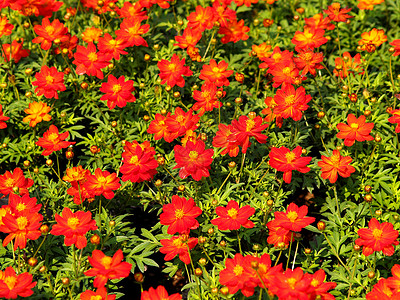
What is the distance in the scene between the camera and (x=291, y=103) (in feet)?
10.5

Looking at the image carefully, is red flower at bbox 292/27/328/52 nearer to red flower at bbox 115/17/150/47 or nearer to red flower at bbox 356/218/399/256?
red flower at bbox 115/17/150/47

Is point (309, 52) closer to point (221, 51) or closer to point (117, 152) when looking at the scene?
point (221, 51)

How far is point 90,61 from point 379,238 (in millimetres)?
2184

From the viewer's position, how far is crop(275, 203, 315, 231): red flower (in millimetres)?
2723

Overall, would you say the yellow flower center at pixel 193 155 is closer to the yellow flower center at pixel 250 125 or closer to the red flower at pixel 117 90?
the yellow flower center at pixel 250 125

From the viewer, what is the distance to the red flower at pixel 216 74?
3555 mm

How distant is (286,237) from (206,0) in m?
2.71

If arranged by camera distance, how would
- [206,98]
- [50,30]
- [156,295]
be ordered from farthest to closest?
[50,30]
[206,98]
[156,295]

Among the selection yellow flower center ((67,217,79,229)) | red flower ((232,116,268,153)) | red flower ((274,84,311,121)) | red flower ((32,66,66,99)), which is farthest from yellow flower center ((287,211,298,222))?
red flower ((32,66,66,99))

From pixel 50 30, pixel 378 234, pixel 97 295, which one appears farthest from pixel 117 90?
pixel 378 234

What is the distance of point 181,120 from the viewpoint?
323 centimetres

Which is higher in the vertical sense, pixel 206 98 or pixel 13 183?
pixel 206 98

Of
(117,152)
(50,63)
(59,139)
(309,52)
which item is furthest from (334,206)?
(50,63)

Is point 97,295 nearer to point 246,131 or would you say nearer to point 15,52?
point 246,131
